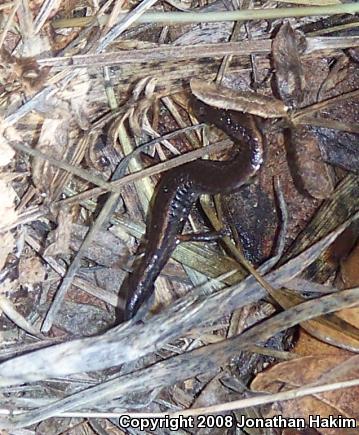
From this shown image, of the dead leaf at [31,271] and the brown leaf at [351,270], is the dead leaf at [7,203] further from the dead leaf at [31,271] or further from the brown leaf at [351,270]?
the brown leaf at [351,270]

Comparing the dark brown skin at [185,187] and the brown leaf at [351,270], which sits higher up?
the dark brown skin at [185,187]

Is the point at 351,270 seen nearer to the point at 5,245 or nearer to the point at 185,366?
the point at 185,366

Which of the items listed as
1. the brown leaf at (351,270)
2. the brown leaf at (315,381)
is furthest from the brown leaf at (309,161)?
the brown leaf at (315,381)

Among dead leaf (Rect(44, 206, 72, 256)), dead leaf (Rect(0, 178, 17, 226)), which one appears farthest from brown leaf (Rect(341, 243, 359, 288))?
dead leaf (Rect(0, 178, 17, 226))

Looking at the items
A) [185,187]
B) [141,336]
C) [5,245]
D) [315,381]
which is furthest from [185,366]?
[5,245]

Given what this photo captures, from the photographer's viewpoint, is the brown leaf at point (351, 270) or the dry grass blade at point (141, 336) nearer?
the dry grass blade at point (141, 336)

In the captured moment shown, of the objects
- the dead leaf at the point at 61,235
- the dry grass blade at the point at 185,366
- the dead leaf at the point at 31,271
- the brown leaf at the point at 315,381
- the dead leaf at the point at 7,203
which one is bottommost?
the brown leaf at the point at 315,381

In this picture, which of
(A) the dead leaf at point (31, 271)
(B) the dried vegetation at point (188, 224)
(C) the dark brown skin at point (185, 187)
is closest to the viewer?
(B) the dried vegetation at point (188, 224)
